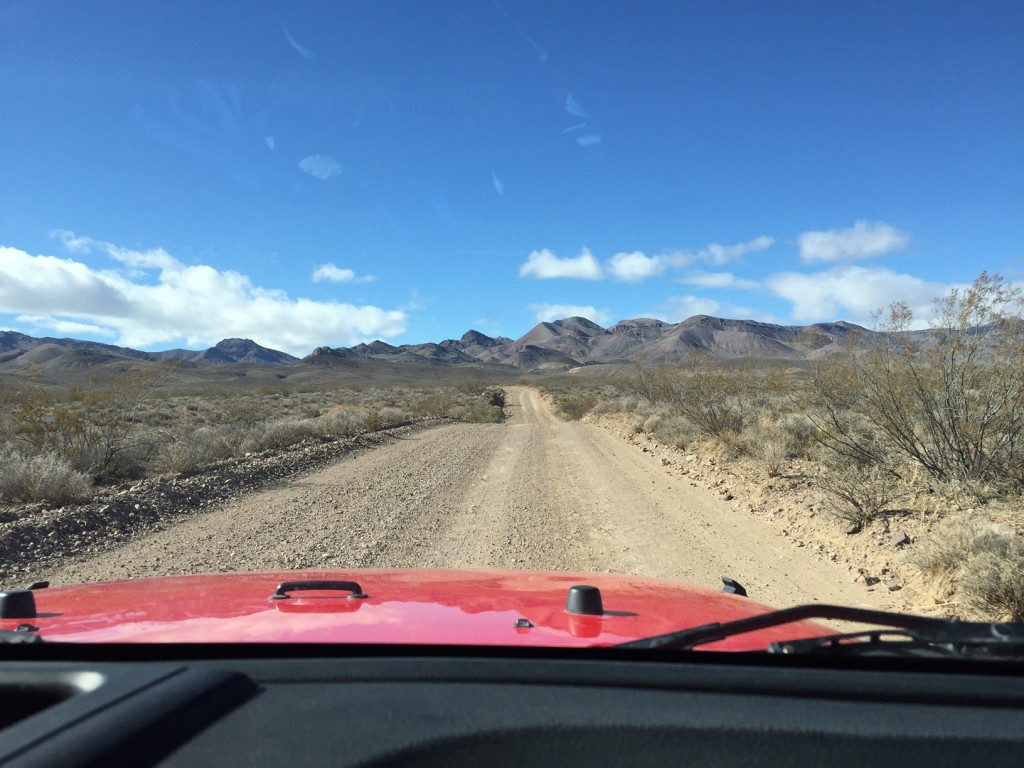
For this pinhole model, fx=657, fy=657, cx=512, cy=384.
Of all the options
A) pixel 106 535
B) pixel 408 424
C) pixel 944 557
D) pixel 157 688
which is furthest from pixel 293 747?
pixel 408 424

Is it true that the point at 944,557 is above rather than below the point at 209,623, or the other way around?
below

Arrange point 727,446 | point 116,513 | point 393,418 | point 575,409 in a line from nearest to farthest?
point 116,513, point 727,446, point 393,418, point 575,409

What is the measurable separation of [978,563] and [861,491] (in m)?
2.81

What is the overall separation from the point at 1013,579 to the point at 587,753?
544 cm

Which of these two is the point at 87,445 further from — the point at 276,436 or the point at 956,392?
the point at 956,392

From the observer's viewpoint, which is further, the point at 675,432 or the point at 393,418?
the point at 393,418

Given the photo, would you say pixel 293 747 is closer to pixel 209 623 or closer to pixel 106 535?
pixel 209 623

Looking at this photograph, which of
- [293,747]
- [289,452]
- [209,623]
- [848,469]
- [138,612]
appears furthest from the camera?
[289,452]

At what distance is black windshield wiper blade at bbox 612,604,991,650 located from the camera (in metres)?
2.11

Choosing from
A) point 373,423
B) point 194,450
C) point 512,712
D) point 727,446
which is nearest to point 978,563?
point 512,712

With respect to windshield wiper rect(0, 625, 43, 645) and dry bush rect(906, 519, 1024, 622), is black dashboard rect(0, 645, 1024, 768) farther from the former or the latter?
dry bush rect(906, 519, 1024, 622)

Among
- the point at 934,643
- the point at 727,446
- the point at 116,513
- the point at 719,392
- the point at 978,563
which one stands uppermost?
the point at 719,392

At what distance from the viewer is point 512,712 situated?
1.72m

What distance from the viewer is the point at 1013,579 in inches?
211
